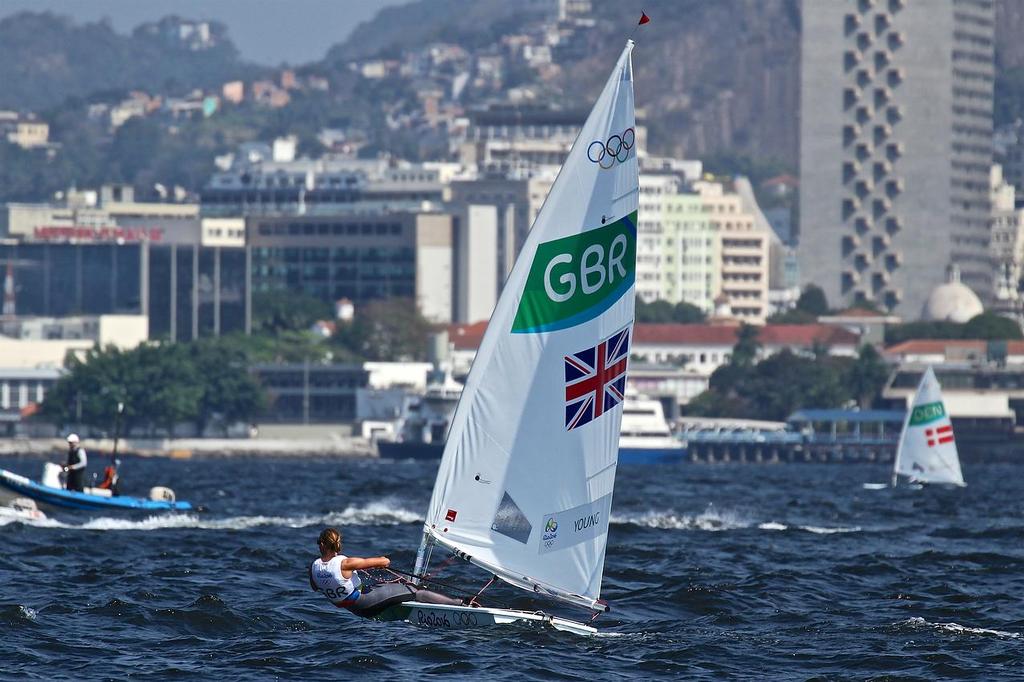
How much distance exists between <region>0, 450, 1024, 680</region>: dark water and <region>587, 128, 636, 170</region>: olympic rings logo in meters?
6.24

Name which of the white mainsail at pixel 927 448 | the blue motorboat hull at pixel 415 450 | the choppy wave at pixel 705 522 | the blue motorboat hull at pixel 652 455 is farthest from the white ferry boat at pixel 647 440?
the choppy wave at pixel 705 522

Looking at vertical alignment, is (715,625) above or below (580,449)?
below

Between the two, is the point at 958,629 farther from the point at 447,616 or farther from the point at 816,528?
the point at 816,528

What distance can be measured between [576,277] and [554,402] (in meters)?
1.62

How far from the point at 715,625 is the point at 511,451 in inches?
253

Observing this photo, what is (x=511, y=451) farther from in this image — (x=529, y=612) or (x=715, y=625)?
(x=715, y=625)

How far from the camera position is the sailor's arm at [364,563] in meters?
30.4

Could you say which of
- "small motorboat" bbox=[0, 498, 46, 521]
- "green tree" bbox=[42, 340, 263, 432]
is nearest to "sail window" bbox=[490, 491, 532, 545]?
"small motorboat" bbox=[0, 498, 46, 521]

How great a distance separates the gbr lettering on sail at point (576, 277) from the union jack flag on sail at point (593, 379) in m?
0.51

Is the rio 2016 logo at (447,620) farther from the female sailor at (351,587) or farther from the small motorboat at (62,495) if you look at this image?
the small motorboat at (62,495)

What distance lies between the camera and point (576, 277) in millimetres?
31719

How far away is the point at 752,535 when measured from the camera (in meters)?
57.8

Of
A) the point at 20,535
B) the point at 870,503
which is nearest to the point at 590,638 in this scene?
the point at 20,535

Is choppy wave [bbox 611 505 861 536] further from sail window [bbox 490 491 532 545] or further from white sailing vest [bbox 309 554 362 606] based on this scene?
white sailing vest [bbox 309 554 362 606]
